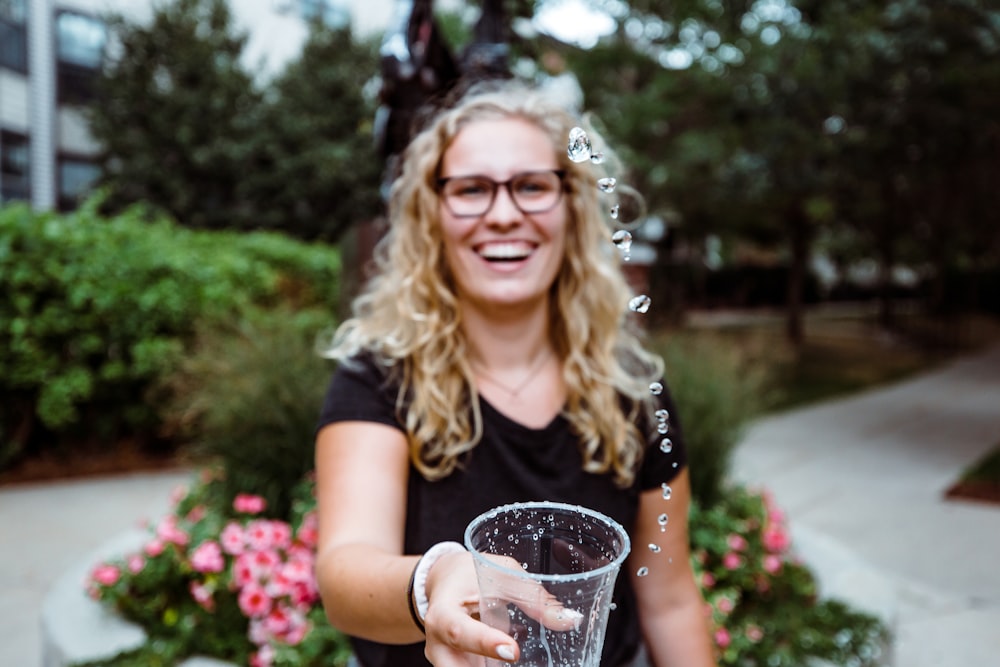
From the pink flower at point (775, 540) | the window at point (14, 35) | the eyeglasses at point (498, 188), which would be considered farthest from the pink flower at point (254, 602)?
the window at point (14, 35)

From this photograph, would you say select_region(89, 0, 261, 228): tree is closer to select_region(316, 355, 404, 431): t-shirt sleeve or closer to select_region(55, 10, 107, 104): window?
select_region(55, 10, 107, 104): window

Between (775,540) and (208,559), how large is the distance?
2.02 metres

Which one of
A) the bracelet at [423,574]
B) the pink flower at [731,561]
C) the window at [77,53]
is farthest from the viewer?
the window at [77,53]

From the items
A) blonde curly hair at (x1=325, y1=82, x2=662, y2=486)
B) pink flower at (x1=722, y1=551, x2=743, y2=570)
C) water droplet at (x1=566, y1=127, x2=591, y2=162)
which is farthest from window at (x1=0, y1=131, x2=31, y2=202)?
water droplet at (x1=566, y1=127, x2=591, y2=162)

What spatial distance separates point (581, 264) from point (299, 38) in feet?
54.8

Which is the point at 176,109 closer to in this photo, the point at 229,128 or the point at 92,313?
the point at 229,128

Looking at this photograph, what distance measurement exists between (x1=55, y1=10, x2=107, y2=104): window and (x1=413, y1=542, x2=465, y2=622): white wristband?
Answer: 15.6 metres

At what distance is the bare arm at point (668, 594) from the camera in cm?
150

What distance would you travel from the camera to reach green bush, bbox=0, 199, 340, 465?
514cm

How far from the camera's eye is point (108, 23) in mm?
12781

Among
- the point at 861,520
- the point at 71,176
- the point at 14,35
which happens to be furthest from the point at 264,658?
the point at 71,176

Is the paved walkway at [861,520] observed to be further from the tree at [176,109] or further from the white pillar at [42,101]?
the white pillar at [42,101]

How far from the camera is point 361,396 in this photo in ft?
4.63

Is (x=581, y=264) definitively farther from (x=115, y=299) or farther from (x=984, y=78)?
(x=984, y=78)
